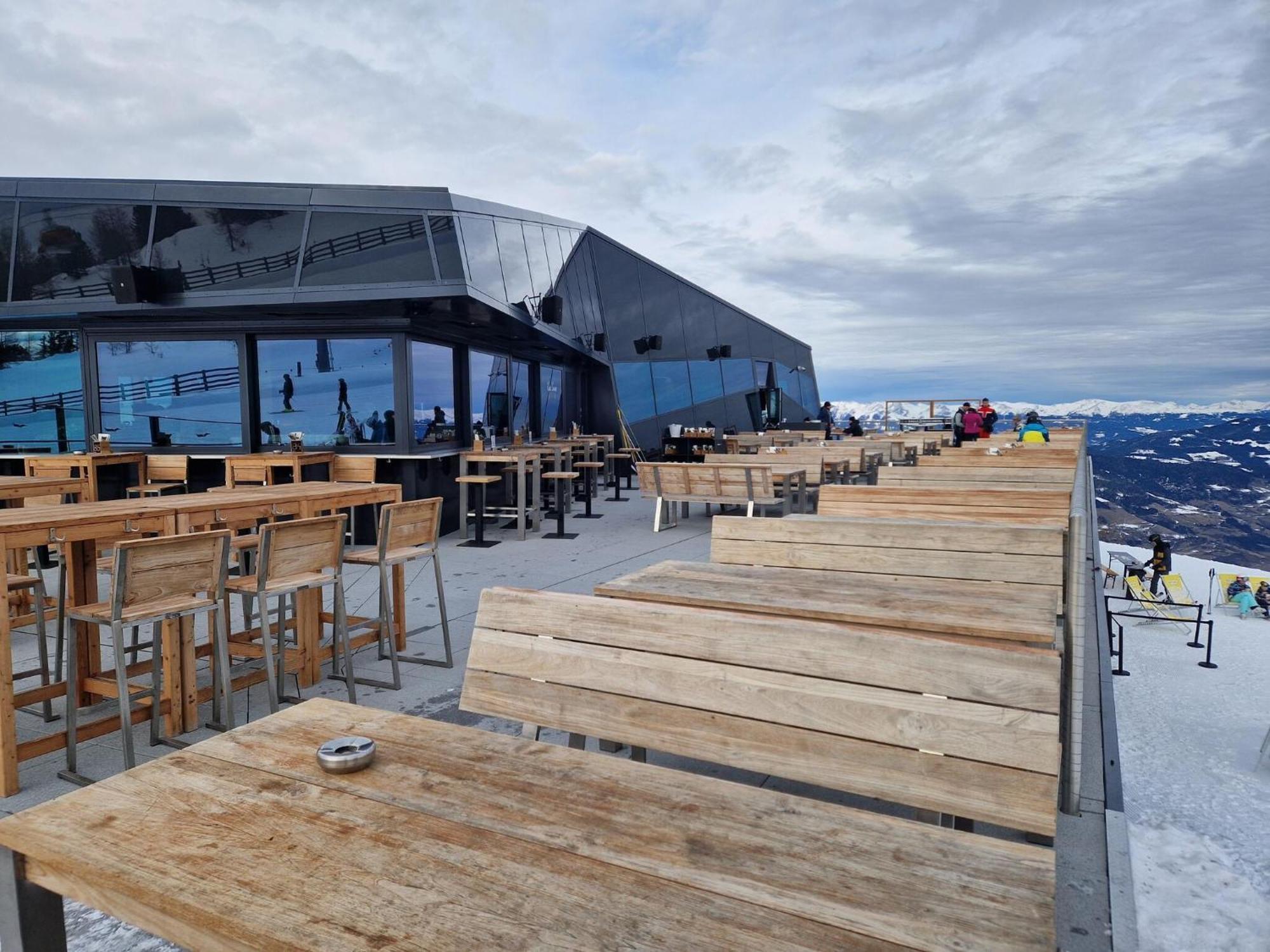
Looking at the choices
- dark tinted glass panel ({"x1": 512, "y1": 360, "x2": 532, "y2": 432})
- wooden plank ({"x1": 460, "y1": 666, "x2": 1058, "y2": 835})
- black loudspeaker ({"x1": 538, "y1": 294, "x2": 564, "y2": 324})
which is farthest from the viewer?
dark tinted glass panel ({"x1": 512, "y1": 360, "x2": 532, "y2": 432})

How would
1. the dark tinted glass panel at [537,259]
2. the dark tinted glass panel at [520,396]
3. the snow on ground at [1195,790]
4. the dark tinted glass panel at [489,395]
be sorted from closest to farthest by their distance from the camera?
the snow on ground at [1195,790], the dark tinted glass panel at [489,395], the dark tinted glass panel at [537,259], the dark tinted glass panel at [520,396]

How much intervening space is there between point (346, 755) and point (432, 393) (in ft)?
30.3

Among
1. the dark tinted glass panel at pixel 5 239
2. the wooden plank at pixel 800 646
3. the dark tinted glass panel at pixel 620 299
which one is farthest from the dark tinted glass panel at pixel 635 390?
the wooden plank at pixel 800 646

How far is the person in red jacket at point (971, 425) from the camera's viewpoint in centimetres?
2061

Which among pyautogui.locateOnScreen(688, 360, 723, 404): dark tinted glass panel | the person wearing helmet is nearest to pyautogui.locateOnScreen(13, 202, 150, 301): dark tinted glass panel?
pyautogui.locateOnScreen(688, 360, 723, 404): dark tinted glass panel

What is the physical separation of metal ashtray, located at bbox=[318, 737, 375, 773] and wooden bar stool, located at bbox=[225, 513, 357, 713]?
2.50 m

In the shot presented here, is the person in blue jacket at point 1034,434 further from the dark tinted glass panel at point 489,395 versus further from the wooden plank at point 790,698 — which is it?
the wooden plank at point 790,698

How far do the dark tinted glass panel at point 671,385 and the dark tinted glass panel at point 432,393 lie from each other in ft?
30.3

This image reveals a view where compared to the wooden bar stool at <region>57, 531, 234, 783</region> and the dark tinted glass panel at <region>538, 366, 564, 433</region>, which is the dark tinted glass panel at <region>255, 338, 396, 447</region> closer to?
the dark tinted glass panel at <region>538, 366, 564, 433</region>

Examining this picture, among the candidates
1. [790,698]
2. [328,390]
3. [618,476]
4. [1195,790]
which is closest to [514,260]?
[328,390]

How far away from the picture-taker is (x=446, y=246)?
9594mm

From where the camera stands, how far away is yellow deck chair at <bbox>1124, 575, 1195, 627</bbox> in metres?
27.2

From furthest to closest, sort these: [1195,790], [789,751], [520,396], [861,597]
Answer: [520,396] < [1195,790] < [861,597] < [789,751]

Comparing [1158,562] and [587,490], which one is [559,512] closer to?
[587,490]
